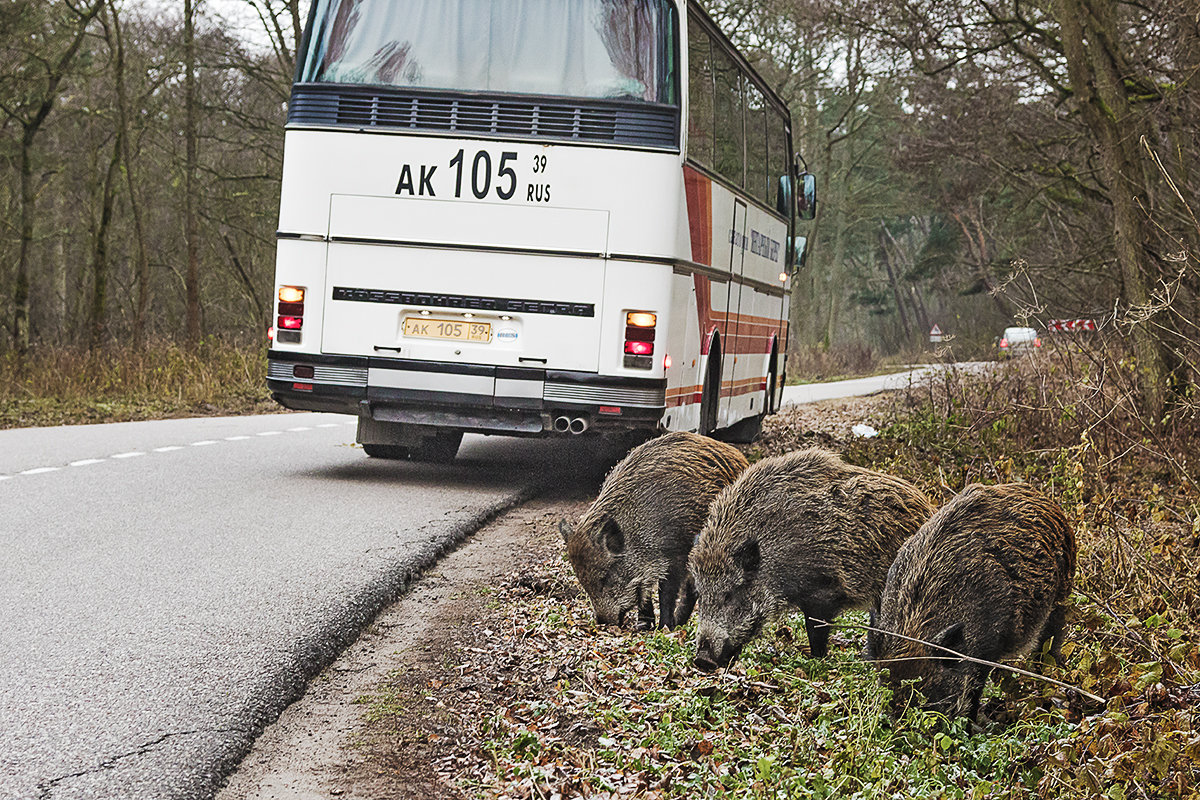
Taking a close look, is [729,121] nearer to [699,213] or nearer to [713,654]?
[699,213]

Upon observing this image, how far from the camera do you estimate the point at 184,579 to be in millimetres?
7789

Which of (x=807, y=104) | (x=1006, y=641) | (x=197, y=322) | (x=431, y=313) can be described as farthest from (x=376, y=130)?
(x=807, y=104)

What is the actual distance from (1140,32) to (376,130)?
855cm

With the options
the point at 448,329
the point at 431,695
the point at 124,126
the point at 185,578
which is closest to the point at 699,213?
the point at 448,329

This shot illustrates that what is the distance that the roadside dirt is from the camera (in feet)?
15.7

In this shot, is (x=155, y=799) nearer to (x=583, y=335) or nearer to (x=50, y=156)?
(x=583, y=335)

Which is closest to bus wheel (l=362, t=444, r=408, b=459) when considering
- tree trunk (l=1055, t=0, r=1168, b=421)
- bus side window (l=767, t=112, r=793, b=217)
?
bus side window (l=767, t=112, r=793, b=217)

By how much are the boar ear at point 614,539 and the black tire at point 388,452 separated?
7.01 m

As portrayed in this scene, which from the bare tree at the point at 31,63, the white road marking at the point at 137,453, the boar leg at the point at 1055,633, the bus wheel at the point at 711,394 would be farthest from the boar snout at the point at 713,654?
the bare tree at the point at 31,63

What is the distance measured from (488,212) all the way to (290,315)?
1817 millimetres

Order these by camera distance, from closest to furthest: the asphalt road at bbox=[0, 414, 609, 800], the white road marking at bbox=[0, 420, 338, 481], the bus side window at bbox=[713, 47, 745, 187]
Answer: the asphalt road at bbox=[0, 414, 609, 800] → the white road marking at bbox=[0, 420, 338, 481] → the bus side window at bbox=[713, 47, 745, 187]

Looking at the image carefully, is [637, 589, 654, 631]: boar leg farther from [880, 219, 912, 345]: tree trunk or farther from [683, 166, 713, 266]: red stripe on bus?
[880, 219, 912, 345]: tree trunk

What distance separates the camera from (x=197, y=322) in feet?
93.8

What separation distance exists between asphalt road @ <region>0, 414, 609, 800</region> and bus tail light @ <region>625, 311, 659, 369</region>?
1516 millimetres
